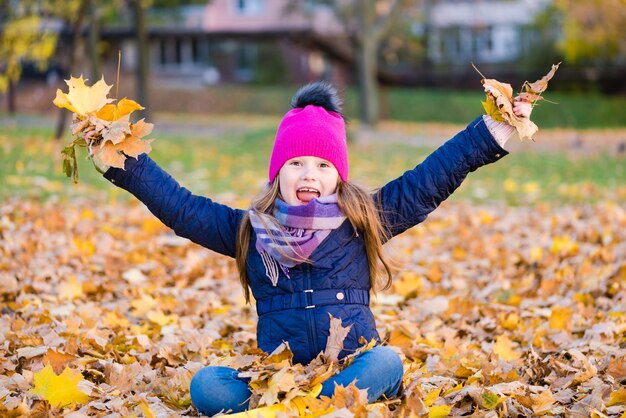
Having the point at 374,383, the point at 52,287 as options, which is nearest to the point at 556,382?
the point at 374,383

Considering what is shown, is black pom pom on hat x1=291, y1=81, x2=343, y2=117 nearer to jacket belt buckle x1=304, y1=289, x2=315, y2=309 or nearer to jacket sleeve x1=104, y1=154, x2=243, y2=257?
jacket sleeve x1=104, y1=154, x2=243, y2=257

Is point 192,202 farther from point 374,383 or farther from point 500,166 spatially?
point 500,166

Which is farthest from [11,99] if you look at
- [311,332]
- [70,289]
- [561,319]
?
[311,332]

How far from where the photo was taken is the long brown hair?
3.34 metres

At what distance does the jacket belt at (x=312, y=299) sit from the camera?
324cm

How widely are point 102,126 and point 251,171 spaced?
10.3 m

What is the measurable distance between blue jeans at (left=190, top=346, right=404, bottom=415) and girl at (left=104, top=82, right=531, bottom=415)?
0.03 meters

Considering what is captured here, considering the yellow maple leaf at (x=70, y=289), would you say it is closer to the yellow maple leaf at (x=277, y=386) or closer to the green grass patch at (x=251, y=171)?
the yellow maple leaf at (x=277, y=386)

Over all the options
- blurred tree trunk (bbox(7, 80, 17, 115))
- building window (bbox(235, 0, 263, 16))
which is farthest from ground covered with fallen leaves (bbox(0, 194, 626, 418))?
building window (bbox(235, 0, 263, 16))

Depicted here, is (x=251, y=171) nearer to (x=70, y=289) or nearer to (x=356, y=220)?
(x=70, y=289)

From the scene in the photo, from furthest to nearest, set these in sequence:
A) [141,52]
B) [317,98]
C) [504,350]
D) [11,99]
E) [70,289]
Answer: [11,99] → [141,52] → [70,289] → [504,350] → [317,98]

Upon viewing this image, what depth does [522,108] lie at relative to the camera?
328cm

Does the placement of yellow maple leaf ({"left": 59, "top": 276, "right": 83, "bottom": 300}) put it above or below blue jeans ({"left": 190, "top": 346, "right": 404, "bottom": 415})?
above

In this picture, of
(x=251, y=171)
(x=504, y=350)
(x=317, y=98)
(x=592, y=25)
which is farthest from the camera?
(x=592, y=25)
